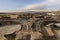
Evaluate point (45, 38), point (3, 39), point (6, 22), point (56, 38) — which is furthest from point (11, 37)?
point (6, 22)

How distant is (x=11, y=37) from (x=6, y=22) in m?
2.85

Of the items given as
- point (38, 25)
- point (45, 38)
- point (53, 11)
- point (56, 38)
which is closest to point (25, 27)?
point (38, 25)

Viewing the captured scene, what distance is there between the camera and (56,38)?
152 inches

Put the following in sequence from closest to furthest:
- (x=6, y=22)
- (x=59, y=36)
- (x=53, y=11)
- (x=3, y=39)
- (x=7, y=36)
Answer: (x=59, y=36)
(x=3, y=39)
(x=7, y=36)
(x=6, y=22)
(x=53, y=11)

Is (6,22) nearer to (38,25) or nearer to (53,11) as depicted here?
(38,25)

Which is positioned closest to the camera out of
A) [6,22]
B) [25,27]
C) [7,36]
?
[7,36]

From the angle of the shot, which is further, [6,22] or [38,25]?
[6,22]

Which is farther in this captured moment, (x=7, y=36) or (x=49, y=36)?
(x=7, y=36)

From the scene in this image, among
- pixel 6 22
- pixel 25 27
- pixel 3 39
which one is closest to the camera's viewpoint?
pixel 3 39

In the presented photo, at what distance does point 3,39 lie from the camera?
401cm

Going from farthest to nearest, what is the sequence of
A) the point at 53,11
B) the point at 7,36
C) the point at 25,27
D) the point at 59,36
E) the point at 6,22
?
1. the point at 53,11
2. the point at 6,22
3. the point at 25,27
4. the point at 7,36
5. the point at 59,36

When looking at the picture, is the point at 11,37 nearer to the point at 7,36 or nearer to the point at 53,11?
the point at 7,36

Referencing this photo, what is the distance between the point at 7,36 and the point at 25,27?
5.92ft

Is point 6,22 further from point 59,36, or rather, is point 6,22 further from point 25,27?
point 59,36
